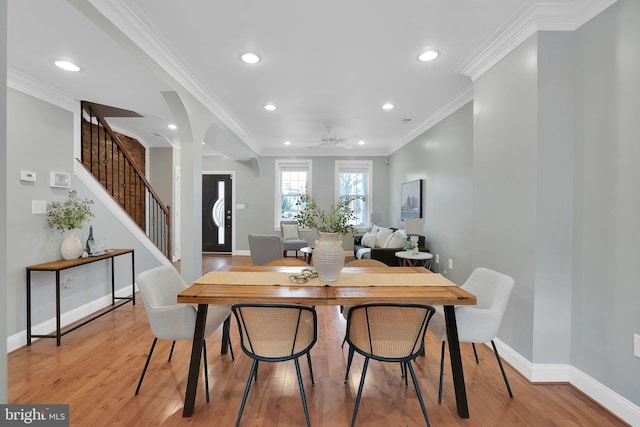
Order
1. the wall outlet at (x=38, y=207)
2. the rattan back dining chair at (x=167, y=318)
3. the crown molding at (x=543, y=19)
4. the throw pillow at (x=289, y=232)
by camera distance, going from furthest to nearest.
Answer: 1. the throw pillow at (x=289, y=232)
2. the wall outlet at (x=38, y=207)
3. the crown molding at (x=543, y=19)
4. the rattan back dining chair at (x=167, y=318)

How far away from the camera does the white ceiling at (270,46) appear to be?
2.00m

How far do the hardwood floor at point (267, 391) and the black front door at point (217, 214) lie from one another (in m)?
4.97

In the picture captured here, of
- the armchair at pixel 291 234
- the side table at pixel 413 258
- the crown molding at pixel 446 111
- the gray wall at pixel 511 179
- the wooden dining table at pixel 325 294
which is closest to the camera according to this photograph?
the wooden dining table at pixel 325 294

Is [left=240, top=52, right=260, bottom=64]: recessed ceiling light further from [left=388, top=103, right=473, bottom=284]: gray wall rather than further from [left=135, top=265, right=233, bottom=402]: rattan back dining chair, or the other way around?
[left=388, top=103, right=473, bottom=284]: gray wall

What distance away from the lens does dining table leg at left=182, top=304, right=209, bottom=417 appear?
1747 mm

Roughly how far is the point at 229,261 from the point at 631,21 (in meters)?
6.77

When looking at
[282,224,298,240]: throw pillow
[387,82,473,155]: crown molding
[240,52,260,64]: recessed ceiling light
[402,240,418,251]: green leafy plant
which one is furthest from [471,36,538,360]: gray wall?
[282,224,298,240]: throw pillow

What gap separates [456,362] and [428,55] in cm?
251

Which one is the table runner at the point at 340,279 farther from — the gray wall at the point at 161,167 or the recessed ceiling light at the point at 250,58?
the gray wall at the point at 161,167

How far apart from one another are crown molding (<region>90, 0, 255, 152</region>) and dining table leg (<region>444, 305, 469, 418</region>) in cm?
294

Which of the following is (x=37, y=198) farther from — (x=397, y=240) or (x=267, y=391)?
(x=397, y=240)

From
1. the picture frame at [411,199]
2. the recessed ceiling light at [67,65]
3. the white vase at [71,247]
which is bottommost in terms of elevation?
the white vase at [71,247]

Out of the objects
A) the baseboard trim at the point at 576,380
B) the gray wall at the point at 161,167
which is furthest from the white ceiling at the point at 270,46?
the gray wall at the point at 161,167

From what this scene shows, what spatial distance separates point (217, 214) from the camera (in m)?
7.65
